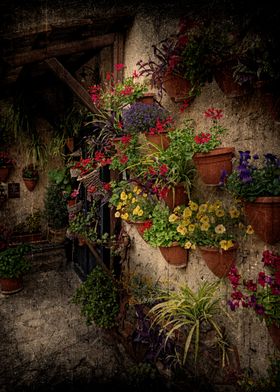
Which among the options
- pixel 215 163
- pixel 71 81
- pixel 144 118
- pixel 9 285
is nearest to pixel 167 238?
pixel 215 163

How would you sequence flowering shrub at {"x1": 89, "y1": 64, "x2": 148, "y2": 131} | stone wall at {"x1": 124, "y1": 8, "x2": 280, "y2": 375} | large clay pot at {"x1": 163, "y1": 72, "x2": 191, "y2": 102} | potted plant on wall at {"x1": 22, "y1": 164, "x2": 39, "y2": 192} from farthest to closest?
potted plant on wall at {"x1": 22, "y1": 164, "x2": 39, "y2": 192} < flowering shrub at {"x1": 89, "y1": 64, "x2": 148, "y2": 131} < large clay pot at {"x1": 163, "y1": 72, "x2": 191, "y2": 102} < stone wall at {"x1": 124, "y1": 8, "x2": 280, "y2": 375}

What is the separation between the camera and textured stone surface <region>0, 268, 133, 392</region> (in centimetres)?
319

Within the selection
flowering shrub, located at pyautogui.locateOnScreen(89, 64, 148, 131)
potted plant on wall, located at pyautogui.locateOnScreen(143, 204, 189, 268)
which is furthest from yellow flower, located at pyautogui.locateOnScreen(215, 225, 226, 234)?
flowering shrub, located at pyautogui.locateOnScreen(89, 64, 148, 131)

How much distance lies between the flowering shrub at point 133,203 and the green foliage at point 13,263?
111 inches

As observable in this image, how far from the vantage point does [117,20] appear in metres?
3.27

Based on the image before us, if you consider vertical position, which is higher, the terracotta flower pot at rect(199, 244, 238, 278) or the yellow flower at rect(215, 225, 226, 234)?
the yellow flower at rect(215, 225, 226, 234)

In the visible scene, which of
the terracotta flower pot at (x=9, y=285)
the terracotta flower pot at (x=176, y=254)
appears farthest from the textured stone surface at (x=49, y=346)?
the terracotta flower pot at (x=176, y=254)

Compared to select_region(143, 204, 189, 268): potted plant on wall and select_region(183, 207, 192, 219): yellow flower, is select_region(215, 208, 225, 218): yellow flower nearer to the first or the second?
select_region(183, 207, 192, 219): yellow flower

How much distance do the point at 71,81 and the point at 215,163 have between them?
7.18 feet

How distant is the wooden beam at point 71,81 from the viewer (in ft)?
10.7

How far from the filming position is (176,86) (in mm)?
2512

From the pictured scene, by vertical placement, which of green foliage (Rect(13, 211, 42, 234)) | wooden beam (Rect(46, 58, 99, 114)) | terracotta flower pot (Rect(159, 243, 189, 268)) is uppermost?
wooden beam (Rect(46, 58, 99, 114))

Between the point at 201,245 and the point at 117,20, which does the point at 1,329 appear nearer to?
the point at 201,245

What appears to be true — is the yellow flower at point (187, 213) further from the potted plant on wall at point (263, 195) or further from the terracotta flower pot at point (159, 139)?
the terracotta flower pot at point (159, 139)
